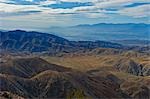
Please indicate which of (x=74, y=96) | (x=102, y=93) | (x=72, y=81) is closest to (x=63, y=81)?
(x=72, y=81)

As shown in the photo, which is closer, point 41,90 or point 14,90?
point 14,90

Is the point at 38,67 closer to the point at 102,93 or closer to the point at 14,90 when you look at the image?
the point at 102,93

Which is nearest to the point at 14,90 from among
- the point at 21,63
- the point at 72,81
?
the point at 72,81

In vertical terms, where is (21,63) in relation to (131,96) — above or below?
above

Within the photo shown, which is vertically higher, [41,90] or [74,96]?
[74,96]

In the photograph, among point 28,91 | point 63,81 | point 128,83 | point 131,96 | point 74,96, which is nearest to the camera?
point 74,96

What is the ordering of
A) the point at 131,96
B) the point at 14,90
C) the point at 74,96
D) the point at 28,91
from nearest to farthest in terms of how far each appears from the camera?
the point at 74,96 → the point at 14,90 → the point at 28,91 → the point at 131,96

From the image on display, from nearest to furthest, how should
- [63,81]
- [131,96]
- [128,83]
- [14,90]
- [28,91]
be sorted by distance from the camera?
[14,90], [28,91], [63,81], [131,96], [128,83]

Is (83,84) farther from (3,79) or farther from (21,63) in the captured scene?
(21,63)

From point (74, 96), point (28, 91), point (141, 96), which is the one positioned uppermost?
point (74, 96)
